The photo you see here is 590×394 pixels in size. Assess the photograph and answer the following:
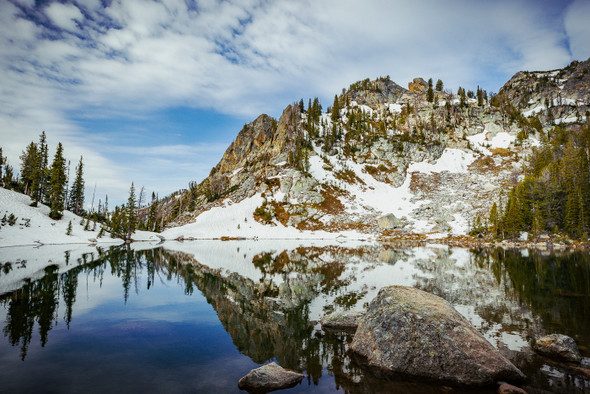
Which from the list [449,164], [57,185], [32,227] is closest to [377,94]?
[449,164]

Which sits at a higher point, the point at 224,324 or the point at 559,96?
the point at 559,96

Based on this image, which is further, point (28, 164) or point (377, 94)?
point (377, 94)

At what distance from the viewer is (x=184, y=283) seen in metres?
24.6

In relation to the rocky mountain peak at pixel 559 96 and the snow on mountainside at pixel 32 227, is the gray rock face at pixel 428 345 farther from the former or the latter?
the rocky mountain peak at pixel 559 96

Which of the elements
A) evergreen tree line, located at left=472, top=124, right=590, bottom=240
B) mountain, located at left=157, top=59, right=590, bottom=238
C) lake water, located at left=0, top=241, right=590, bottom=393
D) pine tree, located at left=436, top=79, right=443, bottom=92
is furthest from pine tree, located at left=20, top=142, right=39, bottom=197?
pine tree, located at left=436, top=79, right=443, bottom=92

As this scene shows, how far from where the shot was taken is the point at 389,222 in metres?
97.1

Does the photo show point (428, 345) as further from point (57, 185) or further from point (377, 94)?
point (377, 94)

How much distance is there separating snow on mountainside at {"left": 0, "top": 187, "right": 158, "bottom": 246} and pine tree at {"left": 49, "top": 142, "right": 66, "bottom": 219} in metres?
2.00

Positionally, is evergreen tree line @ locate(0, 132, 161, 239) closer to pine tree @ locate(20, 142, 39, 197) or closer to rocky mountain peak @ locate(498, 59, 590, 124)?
pine tree @ locate(20, 142, 39, 197)

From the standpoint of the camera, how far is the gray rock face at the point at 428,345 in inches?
327

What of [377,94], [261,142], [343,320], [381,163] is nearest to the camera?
[343,320]

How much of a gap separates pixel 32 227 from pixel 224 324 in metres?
68.6

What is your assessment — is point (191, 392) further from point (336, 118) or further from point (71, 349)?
point (336, 118)

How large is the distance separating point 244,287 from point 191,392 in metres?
14.6
